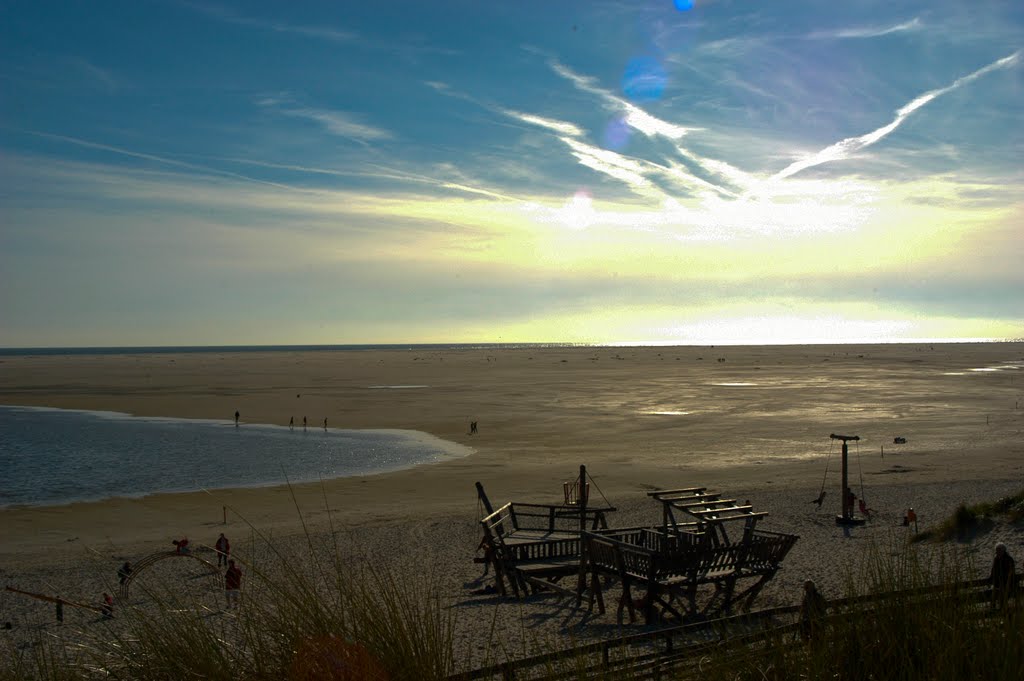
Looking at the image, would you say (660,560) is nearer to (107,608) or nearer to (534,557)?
(534,557)

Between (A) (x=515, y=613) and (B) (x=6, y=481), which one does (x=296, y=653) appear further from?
(B) (x=6, y=481)

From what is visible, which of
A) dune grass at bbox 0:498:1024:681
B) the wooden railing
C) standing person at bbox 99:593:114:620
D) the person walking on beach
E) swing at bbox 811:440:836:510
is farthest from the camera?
swing at bbox 811:440:836:510

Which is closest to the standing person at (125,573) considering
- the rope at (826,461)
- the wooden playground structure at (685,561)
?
the wooden playground structure at (685,561)

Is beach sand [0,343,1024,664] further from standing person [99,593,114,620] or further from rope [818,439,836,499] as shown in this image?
standing person [99,593,114,620]

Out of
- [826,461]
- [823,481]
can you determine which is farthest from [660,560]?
[826,461]

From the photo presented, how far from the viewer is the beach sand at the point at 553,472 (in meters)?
17.7

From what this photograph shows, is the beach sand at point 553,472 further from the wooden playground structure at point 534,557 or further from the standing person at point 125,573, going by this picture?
the standing person at point 125,573

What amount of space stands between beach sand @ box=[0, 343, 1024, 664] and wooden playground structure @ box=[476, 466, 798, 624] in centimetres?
58

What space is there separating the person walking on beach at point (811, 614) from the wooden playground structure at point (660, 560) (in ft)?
16.6

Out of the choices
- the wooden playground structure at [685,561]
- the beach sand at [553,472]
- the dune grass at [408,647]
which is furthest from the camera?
the beach sand at [553,472]

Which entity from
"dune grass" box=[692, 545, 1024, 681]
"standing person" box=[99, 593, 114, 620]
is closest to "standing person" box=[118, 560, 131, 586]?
"standing person" box=[99, 593, 114, 620]

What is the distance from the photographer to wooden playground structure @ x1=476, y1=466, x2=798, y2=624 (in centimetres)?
1216

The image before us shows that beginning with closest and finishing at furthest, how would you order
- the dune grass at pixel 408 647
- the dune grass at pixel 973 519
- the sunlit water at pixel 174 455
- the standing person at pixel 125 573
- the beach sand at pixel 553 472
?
1. the dune grass at pixel 408 647
2. the standing person at pixel 125 573
3. the dune grass at pixel 973 519
4. the beach sand at pixel 553 472
5. the sunlit water at pixel 174 455

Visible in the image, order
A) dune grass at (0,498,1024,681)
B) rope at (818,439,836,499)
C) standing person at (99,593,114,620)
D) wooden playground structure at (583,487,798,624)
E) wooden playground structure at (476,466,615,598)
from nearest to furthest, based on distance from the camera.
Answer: dune grass at (0,498,1024,681), standing person at (99,593,114,620), wooden playground structure at (583,487,798,624), wooden playground structure at (476,466,615,598), rope at (818,439,836,499)
